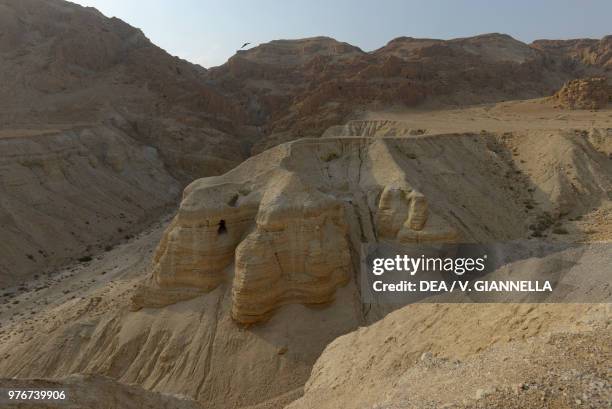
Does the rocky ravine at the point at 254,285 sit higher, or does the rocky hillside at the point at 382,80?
the rocky hillside at the point at 382,80

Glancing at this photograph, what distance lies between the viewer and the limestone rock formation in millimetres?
36281

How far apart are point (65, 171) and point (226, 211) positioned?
23488 mm

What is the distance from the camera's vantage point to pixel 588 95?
36.6 metres

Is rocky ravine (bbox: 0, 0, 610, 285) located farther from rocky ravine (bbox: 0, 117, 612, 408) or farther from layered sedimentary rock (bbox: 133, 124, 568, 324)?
layered sedimentary rock (bbox: 133, 124, 568, 324)

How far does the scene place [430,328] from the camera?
8719mm

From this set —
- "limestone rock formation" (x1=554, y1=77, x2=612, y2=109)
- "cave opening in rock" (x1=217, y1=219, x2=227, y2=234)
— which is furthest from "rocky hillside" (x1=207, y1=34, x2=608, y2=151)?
"cave opening in rock" (x1=217, y1=219, x2=227, y2=234)

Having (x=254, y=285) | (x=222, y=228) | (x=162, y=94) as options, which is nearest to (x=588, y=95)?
(x=222, y=228)

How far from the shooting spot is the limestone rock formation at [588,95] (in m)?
36.3

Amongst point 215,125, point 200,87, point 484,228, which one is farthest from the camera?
point 200,87

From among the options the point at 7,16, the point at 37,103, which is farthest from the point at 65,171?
the point at 7,16

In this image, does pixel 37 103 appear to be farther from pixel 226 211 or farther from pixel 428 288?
pixel 428 288

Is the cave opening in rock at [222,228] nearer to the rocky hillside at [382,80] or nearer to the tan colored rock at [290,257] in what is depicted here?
the tan colored rock at [290,257]

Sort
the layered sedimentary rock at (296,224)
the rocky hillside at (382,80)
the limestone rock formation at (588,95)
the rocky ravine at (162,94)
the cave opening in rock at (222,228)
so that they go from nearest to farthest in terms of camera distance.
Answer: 1. the layered sedimentary rock at (296,224)
2. the cave opening in rock at (222,228)
3. the rocky ravine at (162,94)
4. the limestone rock formation at (588,95)
5. the rocky hillside at (382,80)

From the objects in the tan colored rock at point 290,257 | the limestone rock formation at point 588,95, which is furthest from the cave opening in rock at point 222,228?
the limestone rock formation at point 588,95
